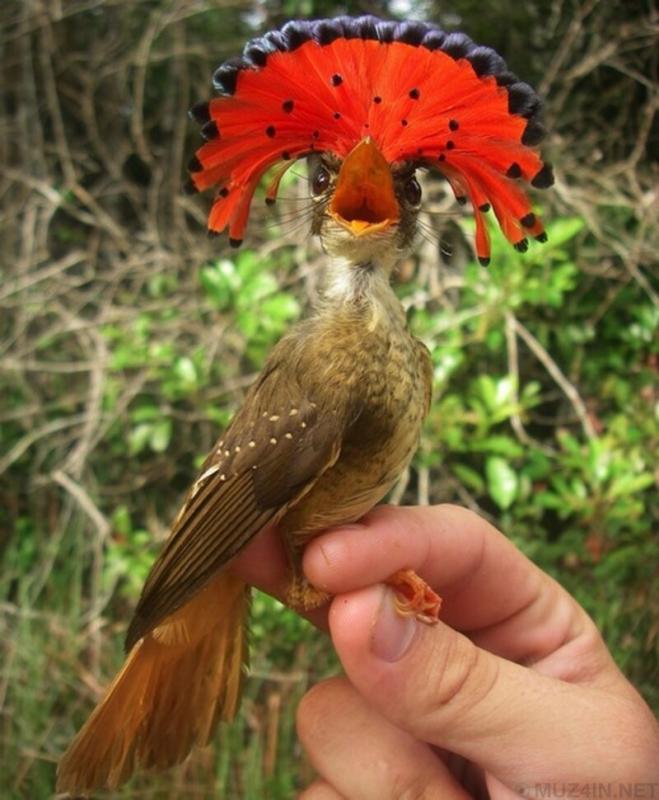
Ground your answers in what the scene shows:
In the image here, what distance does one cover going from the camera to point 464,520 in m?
1.61

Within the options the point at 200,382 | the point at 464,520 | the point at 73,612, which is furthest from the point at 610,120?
the point at 73,612

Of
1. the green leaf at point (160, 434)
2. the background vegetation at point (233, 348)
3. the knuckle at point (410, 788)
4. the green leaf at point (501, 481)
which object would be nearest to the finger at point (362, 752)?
the knuckle at point (410, 788)

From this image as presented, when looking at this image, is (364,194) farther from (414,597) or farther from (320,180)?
(414,597)

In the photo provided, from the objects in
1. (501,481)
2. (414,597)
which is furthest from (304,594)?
(501,481)

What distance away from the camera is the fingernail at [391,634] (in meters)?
1.33

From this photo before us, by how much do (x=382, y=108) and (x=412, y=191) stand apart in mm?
174

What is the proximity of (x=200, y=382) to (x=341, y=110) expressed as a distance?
1.73m

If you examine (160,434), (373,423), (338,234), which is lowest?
(160,434)

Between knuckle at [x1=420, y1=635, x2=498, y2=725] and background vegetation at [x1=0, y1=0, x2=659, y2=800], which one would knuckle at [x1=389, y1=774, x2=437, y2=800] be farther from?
background vegetation at [x1=0, y1=0, x2=659, y2=800]

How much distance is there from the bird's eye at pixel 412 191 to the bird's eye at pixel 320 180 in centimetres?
15

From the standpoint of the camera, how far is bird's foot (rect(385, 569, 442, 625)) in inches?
54.1

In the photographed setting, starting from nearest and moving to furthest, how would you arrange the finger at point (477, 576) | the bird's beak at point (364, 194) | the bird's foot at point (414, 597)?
1. the bird's beak at point (364, 194)
2. the bird's foot at point (414, 597)
3. the finger at point (477, 576)

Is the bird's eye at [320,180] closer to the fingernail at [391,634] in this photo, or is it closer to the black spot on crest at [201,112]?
the black spot on crest at [201,112]

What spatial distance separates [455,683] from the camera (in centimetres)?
131
